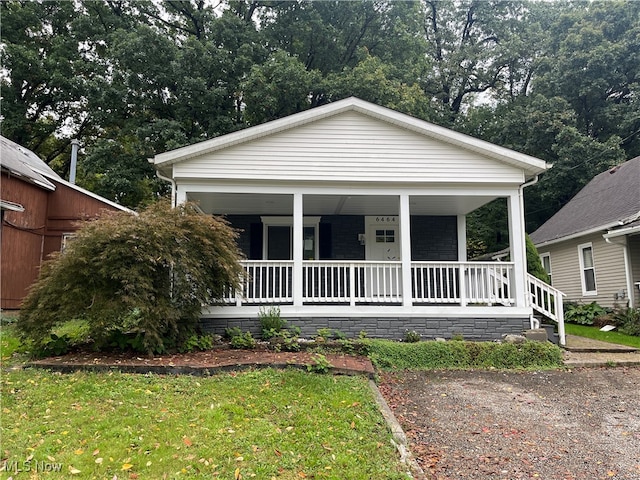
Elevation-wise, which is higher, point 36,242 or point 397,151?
point 397,151

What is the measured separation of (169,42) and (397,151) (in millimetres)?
13881

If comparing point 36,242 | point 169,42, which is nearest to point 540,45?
point 169,42

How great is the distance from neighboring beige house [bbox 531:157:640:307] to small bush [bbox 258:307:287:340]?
30.4 feet

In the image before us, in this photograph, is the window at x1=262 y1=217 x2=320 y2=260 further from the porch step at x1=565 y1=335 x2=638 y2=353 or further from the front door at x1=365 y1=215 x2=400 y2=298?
the porch step at x1=565 y1=335 x2=638 y2=353

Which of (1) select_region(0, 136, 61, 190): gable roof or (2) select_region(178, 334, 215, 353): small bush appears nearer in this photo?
(2) select_region(178, 334, 215, 353): small bush

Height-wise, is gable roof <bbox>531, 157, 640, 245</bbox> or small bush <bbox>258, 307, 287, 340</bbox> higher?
gable roof <bbox>531, 157, 640, 245</bbox>

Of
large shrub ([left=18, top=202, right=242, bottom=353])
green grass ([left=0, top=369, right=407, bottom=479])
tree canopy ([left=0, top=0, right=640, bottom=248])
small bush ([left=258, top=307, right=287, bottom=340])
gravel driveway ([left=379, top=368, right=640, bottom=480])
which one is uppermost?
tree canopy ([left=0, top=0, right=640, bottom=248])

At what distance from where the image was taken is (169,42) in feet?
58.1

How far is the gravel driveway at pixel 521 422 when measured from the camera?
12.3ft

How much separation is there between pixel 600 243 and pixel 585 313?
216 cm

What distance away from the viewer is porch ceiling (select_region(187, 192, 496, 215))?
9148 millimetres

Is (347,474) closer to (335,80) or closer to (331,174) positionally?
(331,174)

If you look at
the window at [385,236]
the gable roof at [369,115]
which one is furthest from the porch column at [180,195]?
the window at [385,236]

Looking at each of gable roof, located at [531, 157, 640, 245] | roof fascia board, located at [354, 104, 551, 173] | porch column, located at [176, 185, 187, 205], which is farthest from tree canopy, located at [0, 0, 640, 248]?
roof fascia board, located at [354, 104, 551, 173]
